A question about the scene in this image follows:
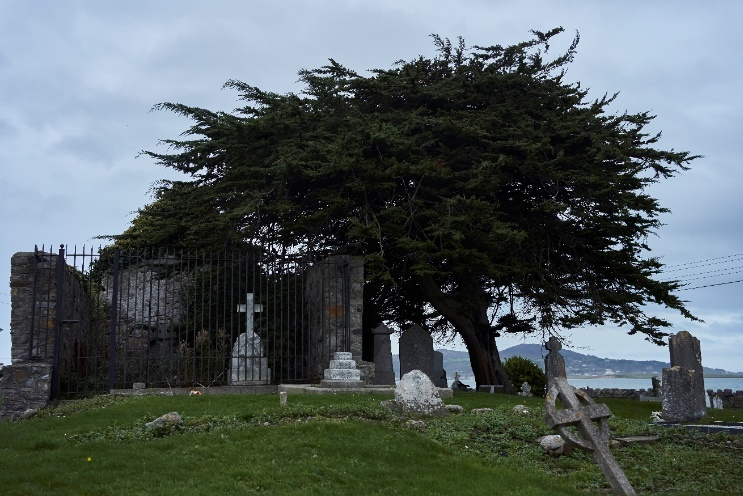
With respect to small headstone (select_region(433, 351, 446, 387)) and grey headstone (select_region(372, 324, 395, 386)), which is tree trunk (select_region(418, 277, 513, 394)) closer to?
small headstone (select_region(433, 351, 446, 387))

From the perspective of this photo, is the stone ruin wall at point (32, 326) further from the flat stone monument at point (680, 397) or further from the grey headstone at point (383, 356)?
the flat stone monument at point (680, 397)

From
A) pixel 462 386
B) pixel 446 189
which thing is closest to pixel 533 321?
pixel 462 386

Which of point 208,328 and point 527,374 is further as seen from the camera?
point 527,374

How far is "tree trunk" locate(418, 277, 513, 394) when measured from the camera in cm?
2367

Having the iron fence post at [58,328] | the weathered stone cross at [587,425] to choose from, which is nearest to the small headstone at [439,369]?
the iron fence post at [58,328]

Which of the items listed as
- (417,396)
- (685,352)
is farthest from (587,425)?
(685,352)

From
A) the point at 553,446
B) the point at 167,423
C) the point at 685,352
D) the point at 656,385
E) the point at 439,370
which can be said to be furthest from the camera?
the point at 656,385

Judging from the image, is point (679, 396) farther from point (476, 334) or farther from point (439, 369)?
point (439, 369)

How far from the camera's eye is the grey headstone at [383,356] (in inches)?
879

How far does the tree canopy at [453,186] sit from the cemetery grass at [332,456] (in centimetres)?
777

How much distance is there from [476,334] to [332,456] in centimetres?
1502

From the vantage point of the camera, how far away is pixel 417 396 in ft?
43.8

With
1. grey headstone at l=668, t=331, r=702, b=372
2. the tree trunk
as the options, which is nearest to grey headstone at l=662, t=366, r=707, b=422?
grey headstone at l=668, t=331, r=702, b=372

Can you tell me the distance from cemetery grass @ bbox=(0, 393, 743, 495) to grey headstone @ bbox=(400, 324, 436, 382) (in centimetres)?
812
